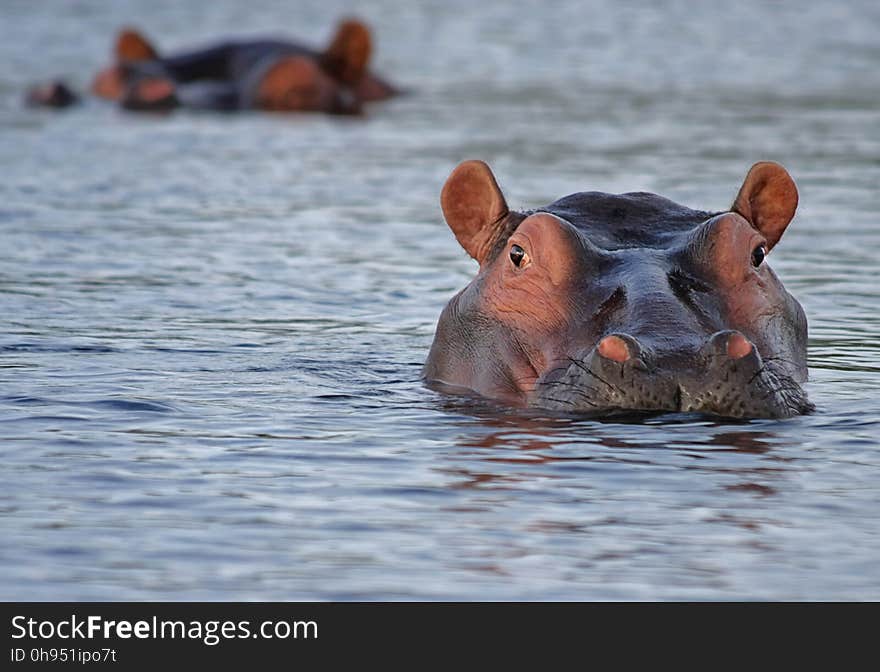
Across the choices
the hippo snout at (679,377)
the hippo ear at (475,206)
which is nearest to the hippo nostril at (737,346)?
the hippo snout at (679,377)

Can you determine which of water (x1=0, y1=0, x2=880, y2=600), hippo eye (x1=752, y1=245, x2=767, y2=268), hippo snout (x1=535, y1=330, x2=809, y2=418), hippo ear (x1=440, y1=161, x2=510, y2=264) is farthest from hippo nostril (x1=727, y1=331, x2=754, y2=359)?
hippo ear (x1=440, y1=161, x2=510, y2=264)

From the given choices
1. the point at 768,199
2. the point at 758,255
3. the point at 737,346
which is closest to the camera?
the point at 737,346

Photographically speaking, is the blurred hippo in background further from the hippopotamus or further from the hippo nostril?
the hippo nostril

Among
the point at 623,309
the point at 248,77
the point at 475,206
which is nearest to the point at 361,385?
the point at 475,206

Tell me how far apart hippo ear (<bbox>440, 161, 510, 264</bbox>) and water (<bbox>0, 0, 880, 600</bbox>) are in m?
0.77

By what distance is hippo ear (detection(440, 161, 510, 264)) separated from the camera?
9.98 m

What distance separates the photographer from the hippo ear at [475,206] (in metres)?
9.98

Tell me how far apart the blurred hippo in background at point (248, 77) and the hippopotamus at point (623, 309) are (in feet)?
50.1

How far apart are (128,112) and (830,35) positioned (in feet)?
51.9

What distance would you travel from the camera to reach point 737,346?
822 cm

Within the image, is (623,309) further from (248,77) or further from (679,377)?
(248,77)

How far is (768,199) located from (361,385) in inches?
→ 83.7

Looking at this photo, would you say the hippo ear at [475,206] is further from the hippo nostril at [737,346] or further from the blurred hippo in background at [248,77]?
the blurred hippo in background at [248,77]

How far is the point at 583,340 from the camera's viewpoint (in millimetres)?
8797
